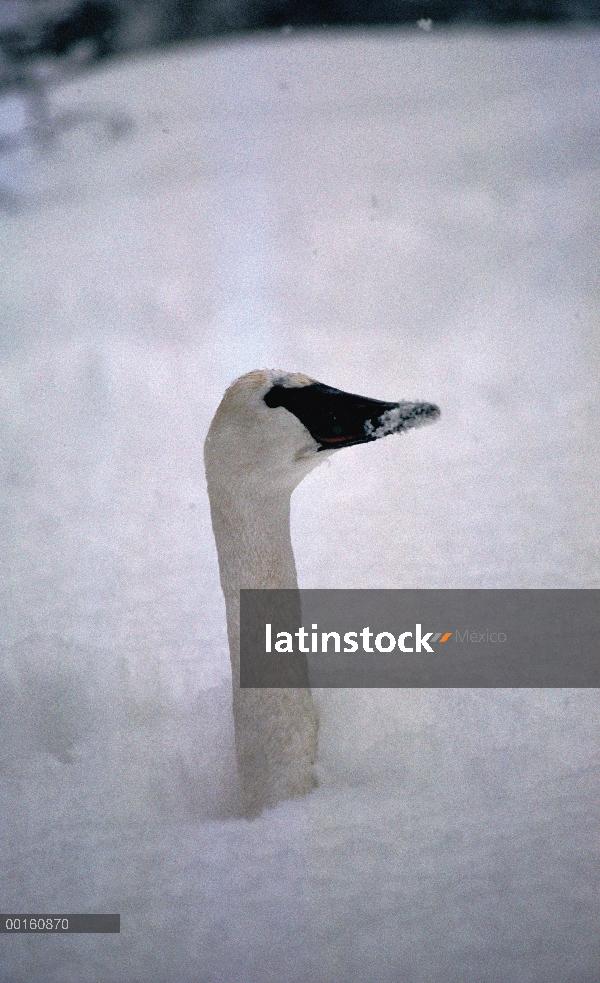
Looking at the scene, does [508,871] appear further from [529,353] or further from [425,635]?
[529,353]

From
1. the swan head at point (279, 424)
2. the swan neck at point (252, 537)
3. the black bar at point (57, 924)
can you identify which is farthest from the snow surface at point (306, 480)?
the swan head at point (279, 424)

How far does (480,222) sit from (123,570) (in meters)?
1.23

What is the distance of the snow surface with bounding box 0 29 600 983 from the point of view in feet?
1.97

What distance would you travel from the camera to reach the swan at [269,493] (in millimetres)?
741

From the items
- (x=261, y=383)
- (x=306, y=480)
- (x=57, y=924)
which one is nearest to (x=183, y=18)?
(x=306, y=480)

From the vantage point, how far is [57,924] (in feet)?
2.02

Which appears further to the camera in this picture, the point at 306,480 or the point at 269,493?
the point at 306,480

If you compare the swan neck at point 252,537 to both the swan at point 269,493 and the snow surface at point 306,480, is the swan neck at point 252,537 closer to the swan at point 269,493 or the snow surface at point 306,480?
the swan at point 269,493

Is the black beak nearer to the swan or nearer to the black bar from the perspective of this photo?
the swan

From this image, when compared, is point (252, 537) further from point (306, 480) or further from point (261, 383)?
point (306, 480)


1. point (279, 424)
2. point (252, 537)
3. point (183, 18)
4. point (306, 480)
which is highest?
point (183, 18)

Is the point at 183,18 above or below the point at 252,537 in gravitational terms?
above

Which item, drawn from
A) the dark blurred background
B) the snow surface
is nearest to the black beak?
the snow surface

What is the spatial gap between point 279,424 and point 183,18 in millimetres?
1190
